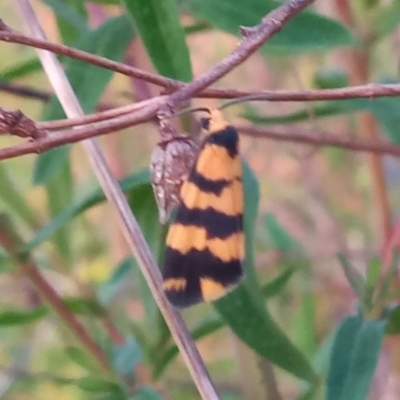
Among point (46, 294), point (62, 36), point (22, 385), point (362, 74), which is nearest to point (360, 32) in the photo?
point (362, 74)

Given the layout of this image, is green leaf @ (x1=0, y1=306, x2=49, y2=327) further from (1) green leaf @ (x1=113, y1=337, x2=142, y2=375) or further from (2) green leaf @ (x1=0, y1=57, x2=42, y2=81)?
(2) green leaf @ (x1=0, y1=57, x2=42, y2=81)

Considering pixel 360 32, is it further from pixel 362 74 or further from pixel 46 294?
pixel 46 294

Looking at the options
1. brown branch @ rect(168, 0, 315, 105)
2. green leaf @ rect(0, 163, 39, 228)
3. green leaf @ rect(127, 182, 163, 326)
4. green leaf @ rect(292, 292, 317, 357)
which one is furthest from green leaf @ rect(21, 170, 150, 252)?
green leaf @ rect(292, 292, 317, 357)

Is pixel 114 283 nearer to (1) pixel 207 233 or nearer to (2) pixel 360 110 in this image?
(2) pixel 360 110

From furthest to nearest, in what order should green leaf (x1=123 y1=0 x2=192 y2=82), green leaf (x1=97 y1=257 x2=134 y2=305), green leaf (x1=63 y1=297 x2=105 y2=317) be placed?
green leaf (x1=97 y1=257 x2=134 y2=305) → green leaf (x1=63 y1=297 x2=105 y2=317) → green leaf (x1=123 y1=0 x2=192 y2=82)

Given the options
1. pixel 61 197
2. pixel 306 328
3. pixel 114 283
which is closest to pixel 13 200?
pixel 61 197

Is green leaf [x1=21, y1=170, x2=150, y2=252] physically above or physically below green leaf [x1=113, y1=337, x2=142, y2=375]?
above

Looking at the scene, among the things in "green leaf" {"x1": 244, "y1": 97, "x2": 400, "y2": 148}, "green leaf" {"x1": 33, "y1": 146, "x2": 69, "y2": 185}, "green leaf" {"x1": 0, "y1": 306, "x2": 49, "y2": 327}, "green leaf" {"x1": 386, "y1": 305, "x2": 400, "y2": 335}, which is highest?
"green leaf" {"x1": 33, "y1": 146, "x2": 69, "y2": 185}
